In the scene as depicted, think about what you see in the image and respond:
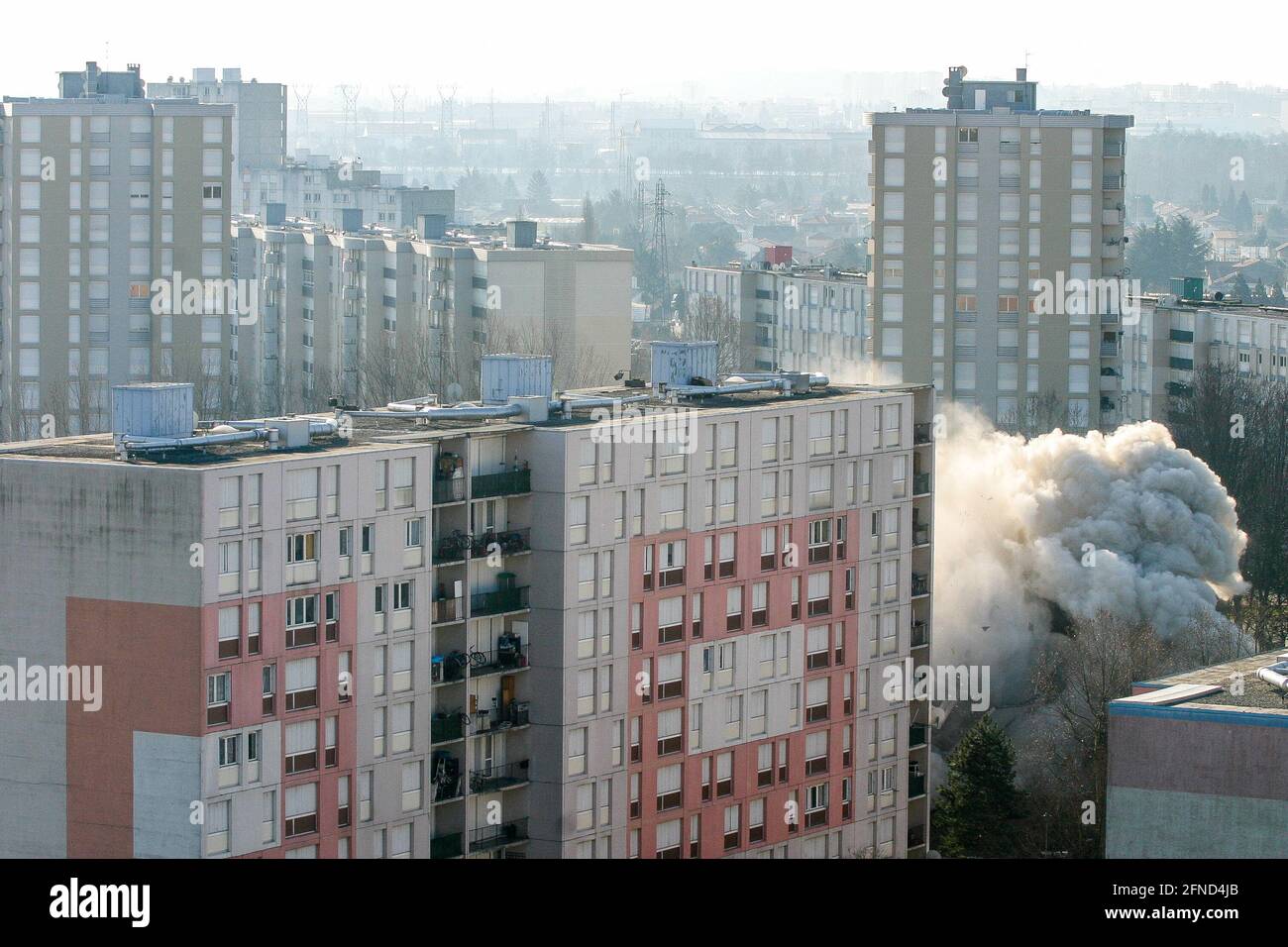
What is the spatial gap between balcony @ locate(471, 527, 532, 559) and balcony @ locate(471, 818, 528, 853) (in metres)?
2.97

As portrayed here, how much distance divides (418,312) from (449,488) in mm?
45213

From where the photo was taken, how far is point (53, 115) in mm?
62719

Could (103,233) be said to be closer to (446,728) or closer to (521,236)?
(521,236)

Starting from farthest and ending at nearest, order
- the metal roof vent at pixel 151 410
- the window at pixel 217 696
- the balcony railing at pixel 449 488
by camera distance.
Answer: the balcony railing at pixel 449 488 → the metal roof vent at pixel 151 410 → the window at pixel 217 696

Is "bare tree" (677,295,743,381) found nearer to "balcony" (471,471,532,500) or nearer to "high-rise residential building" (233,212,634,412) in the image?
"high-rise residential building" (233,212,634,412)

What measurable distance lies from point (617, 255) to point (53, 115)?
16.4 metres

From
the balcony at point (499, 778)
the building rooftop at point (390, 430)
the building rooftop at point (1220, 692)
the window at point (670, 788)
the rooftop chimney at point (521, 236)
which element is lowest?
the window at point (670, 788)

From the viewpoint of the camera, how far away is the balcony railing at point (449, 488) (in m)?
28.5

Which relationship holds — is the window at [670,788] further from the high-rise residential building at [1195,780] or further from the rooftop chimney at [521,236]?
the rooftop chimney at [521,236]

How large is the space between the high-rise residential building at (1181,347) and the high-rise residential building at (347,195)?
146ft

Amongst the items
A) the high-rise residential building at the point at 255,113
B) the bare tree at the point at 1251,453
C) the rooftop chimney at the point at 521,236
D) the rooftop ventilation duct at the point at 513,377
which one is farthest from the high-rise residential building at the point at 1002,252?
the high-rise residential building at the point at 255,113

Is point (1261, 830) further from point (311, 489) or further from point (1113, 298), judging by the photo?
point (1113, 298)

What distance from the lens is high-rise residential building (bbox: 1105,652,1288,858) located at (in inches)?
899
